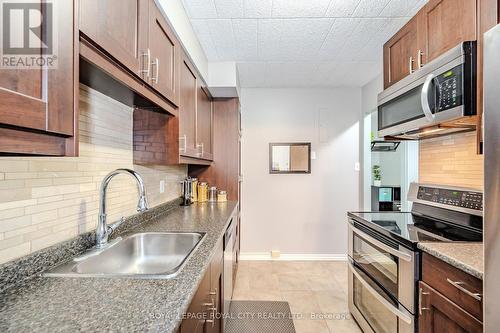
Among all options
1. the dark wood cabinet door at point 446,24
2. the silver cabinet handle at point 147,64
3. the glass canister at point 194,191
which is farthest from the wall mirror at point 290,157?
the silver cabinet handle at point 147,64

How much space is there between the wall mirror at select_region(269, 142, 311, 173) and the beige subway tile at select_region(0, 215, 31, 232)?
2958 millimetres

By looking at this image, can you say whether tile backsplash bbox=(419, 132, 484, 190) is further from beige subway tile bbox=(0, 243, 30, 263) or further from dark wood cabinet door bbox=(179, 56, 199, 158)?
beige subway tile bbox=(0, 243, 30, 263)

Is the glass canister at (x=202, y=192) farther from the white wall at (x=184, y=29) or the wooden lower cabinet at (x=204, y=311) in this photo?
the wooden lower cabinet at (x=204, y=311)

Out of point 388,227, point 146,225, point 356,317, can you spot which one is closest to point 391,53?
point 388,227

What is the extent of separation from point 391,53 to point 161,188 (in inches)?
85.2

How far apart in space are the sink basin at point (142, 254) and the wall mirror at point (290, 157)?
227 cm

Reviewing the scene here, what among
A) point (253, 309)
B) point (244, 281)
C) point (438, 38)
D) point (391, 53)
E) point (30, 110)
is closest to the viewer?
point (30, 110)

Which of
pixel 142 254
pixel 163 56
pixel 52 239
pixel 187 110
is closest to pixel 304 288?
pixel 142 254

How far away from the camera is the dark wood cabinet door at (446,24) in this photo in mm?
1392

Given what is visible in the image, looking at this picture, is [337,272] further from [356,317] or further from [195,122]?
[195,122]

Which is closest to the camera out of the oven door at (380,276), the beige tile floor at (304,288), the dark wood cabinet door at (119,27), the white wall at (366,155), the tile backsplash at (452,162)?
the dark wood cabinet door at (119,27)

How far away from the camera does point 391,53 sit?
6.93 ft

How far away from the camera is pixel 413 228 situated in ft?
5.58

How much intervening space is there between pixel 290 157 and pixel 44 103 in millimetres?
3250
